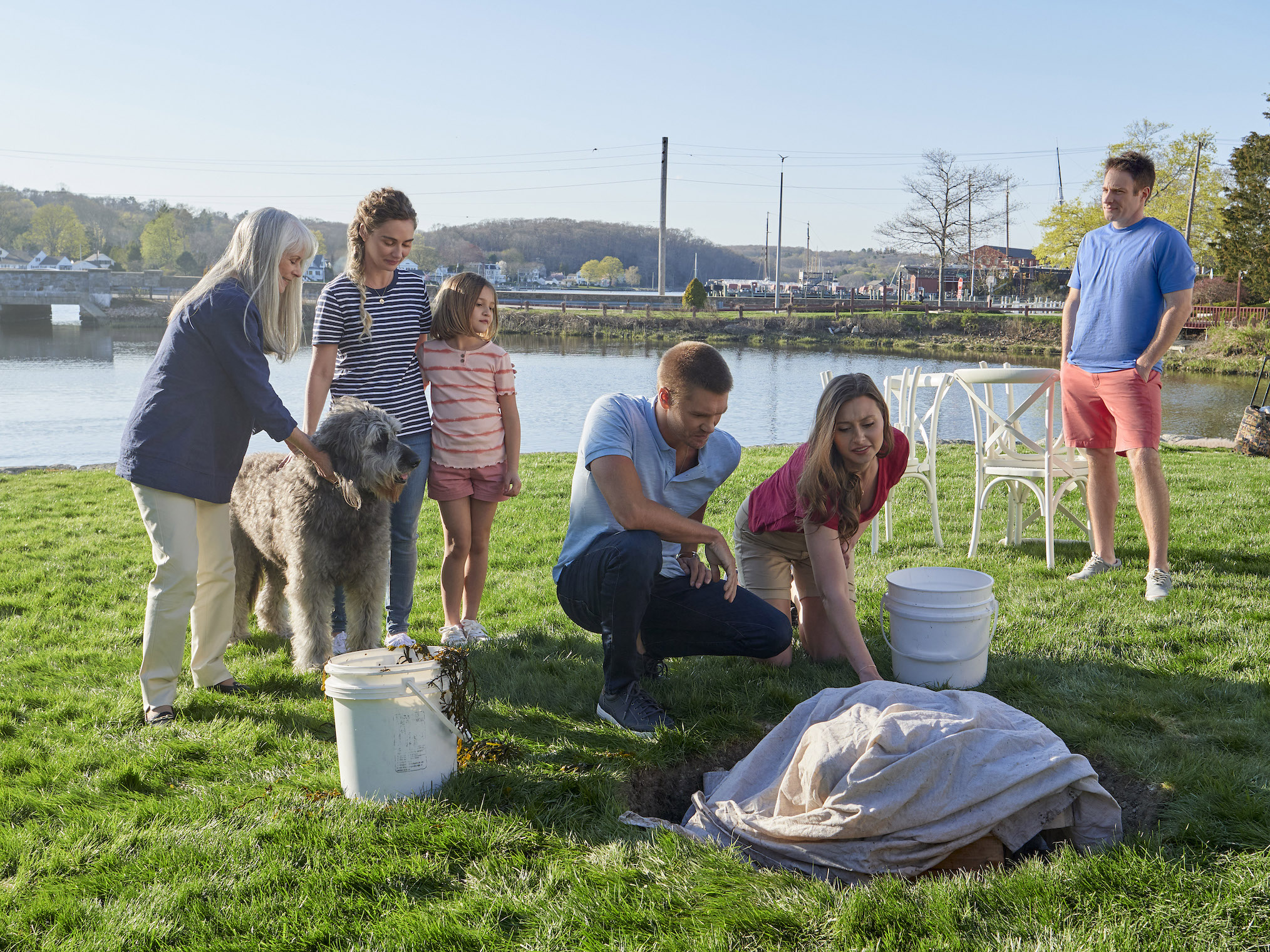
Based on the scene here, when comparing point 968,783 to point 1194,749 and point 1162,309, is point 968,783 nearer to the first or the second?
point 1194,749

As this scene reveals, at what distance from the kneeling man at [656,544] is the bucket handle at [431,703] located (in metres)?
0.74

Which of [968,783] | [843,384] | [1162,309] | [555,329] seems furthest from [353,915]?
[555,329]

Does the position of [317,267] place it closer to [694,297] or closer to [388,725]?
[694,297]

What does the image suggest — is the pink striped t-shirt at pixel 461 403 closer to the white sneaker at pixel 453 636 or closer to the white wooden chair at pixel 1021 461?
the white sneaker at pixel 453 636

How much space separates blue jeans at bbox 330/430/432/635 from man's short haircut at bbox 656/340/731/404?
5.01 feet

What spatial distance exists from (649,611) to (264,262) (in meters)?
2.13

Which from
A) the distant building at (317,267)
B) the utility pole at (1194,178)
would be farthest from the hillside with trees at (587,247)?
the utility pole at (1194,178)

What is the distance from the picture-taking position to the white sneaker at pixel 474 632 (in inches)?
174

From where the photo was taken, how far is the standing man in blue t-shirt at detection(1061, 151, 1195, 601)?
4.95 m

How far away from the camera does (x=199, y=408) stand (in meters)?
3.60

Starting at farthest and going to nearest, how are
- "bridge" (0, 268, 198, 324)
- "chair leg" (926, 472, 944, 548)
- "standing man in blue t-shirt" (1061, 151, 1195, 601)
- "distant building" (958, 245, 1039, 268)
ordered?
1. "distant building" (958, 245, 1039, 268)
2. "bridge" (0, 268, 198, 324)
3. "chair leg" (926, 472, 944, 548)
4. "standing man in blue t-shirt" (1061, 151, 1195, 601)

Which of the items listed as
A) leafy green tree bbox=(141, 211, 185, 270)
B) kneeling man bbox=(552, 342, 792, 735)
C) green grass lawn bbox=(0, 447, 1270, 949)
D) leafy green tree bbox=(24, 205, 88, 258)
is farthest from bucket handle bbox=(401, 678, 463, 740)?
leafy green tree bbox=(24, 205, 88, 258)

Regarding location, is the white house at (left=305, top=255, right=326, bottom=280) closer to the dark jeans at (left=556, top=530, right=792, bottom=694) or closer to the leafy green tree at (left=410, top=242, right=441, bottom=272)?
the dark jeans at (left=556, top=530, right=792, bottom=694)

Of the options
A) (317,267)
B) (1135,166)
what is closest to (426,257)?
(317,267)
